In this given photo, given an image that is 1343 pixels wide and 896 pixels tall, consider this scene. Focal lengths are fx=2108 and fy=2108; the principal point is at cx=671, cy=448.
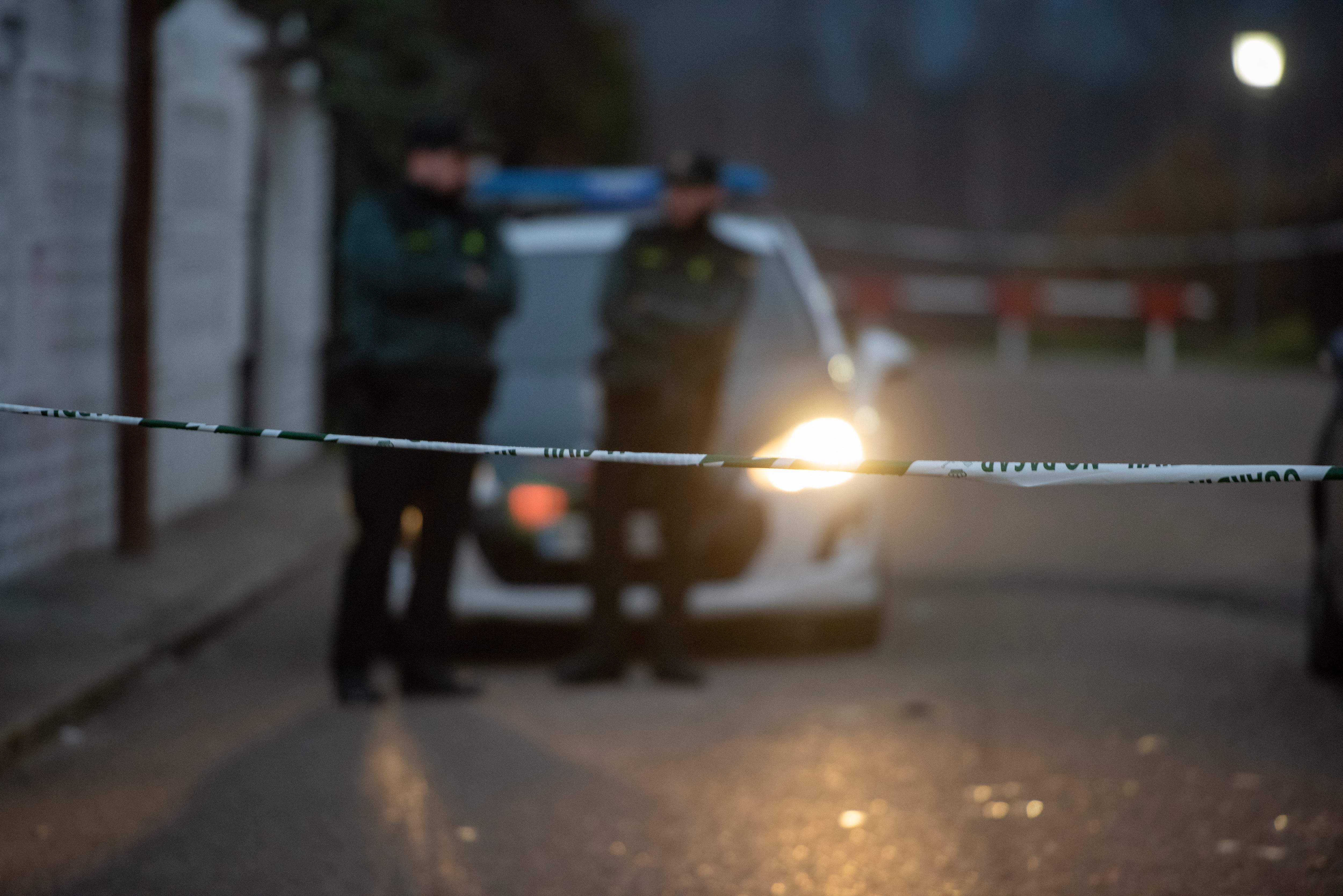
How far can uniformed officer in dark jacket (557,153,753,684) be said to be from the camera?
281 inches

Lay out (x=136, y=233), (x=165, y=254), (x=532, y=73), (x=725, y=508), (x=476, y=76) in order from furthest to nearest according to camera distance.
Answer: (x=532, y=73), (x=476, y=76), (x=165, y=254), (x=136, y=233), (x=725, y=508)

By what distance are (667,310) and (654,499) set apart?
67 centimetres

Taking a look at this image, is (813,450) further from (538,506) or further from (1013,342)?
(1013,342)

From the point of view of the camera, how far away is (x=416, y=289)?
6.73 metres

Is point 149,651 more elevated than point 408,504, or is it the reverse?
point 408,504

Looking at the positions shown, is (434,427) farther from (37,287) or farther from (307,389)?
(307,389)

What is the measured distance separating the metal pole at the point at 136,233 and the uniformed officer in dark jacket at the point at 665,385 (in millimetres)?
2947

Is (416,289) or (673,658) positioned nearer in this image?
(416,289)

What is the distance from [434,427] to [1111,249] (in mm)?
27625

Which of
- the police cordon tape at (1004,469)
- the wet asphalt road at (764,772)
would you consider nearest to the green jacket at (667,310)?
the wet asphalt road at (764,772)

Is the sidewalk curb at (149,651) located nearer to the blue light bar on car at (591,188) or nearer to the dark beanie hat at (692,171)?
the blue light bar on car at (591,188)

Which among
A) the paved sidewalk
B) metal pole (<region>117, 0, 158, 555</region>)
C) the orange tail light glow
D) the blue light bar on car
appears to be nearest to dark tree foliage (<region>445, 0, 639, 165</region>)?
the blue light bar on car

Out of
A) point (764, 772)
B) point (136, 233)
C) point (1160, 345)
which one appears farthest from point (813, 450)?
point (1160, 345)

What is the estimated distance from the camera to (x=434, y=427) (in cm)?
683
